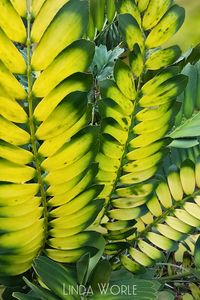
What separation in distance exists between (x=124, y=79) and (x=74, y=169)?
129 mm

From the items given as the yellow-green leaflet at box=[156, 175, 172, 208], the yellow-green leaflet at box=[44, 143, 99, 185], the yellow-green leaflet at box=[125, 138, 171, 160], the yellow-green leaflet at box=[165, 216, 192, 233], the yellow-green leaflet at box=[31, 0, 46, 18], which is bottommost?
the yellow-green leaflet at box=[165, 216, 192, 233]

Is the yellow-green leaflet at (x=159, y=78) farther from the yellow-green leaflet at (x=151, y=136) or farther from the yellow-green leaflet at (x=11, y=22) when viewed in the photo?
the yellow-green leaflet at (x=11, y=22)

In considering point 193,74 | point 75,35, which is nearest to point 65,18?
point 75,35

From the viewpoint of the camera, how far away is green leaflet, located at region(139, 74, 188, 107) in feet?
0.97

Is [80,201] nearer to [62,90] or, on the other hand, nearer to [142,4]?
[62,90]

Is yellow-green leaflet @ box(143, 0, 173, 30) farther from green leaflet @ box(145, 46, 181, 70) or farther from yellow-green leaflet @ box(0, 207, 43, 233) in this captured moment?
yellow-green leaflet @ box(0, 207, 43, 233)

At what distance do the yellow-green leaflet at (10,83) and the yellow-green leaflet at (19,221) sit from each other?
0.15 meters

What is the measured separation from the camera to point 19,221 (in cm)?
29

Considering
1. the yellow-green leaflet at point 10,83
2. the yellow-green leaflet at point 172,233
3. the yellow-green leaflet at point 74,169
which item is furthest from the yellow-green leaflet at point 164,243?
the yellow-green leaflet at point 10,83

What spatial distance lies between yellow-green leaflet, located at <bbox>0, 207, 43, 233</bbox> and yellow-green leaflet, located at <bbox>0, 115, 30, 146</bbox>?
0.10 meters

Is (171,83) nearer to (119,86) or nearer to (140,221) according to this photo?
(119,86)

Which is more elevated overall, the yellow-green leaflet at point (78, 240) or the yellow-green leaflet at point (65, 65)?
the yellow-green leaflet at point (65, 65)

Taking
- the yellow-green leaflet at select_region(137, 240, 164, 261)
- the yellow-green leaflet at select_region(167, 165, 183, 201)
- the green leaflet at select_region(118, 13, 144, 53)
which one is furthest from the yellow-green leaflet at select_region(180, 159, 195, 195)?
the green leaflet at select_region(118, 13, 144, 53)

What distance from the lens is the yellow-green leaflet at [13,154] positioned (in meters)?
0.24
